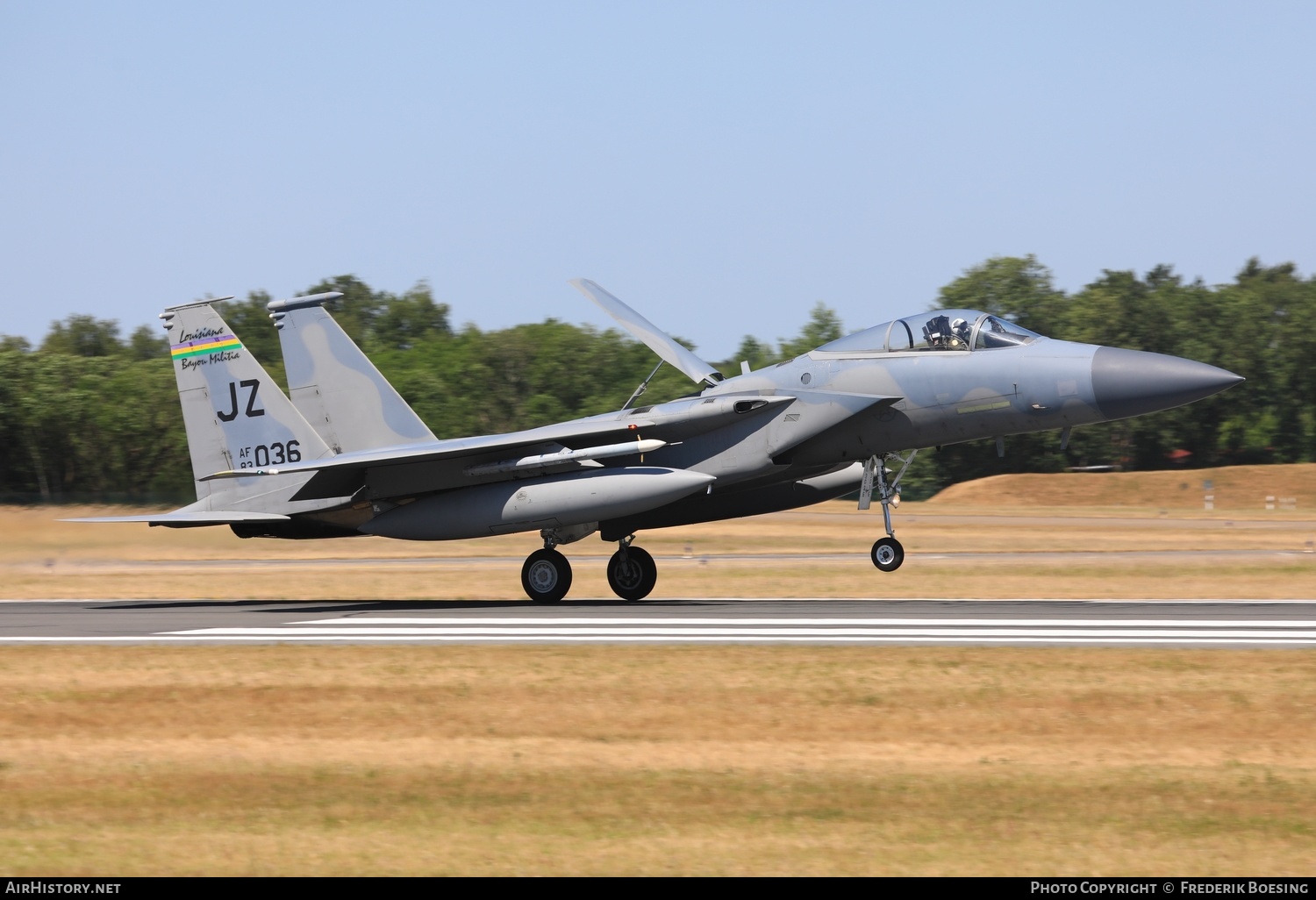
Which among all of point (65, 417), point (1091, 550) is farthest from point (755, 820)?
point (65, 417)

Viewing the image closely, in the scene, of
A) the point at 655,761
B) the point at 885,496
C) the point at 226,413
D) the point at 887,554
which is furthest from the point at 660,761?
the point at 226,413

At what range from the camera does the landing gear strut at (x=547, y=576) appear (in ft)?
58.6

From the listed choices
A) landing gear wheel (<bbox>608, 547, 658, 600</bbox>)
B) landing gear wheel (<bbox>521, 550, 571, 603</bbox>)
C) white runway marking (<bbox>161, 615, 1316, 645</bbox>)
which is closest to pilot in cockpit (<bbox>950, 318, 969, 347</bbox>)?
white runway marking (<bbox>161, 615, 1316, 645</bbox>)

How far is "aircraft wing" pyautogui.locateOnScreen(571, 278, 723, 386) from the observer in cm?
1917

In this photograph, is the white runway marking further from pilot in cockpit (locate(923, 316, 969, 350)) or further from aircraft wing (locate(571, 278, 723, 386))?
aircraft wing (locate(571, 278, 723, 386))

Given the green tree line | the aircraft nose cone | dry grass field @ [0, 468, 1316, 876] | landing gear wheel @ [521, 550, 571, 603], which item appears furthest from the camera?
the green tree line

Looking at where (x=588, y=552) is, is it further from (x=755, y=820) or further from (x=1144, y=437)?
(x=1144, y=437)

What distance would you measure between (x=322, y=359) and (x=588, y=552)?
577 inches

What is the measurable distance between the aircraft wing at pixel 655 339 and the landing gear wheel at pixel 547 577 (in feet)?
10.5

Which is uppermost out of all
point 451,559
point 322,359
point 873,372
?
point 322,359

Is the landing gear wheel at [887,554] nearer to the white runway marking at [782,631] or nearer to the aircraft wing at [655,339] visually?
the white runway marking at [782,631]

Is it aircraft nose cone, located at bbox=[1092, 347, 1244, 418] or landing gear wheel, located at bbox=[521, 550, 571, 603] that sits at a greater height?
aircraft nose cone, located at bbox=[1092, 347, 1244, 418]

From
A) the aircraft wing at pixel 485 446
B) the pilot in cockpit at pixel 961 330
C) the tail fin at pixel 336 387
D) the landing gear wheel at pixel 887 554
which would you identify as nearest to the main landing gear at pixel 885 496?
the landing gear wheel at pixel 887 554

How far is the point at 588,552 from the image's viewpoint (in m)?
33.4
